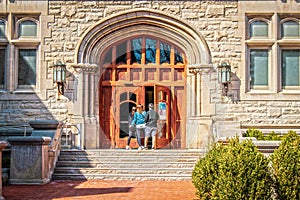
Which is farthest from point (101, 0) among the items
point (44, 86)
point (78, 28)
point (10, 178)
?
point (10, 178)

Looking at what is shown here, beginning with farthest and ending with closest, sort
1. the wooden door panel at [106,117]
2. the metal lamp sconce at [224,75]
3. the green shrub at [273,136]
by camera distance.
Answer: the wooden door panel at [106,117]
the metal lamp sconce at [224,75]
the green shrub at [273,136]

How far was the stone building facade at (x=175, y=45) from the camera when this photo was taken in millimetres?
15961

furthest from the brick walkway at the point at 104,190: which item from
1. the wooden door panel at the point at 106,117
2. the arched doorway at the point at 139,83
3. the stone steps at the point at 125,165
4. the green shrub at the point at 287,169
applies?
the arched doorway at the point at 139,83

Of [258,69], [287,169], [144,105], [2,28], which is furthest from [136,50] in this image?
[287,169]

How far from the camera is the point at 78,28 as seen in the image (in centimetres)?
1616

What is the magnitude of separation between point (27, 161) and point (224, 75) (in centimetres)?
636

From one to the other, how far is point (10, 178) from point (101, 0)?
643 centimetres

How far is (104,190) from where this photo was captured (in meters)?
11.3

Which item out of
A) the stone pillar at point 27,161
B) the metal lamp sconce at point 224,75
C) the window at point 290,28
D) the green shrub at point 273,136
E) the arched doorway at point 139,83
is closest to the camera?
the stone pillar at point 27,161

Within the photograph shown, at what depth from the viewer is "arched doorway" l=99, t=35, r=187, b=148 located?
16.8 m

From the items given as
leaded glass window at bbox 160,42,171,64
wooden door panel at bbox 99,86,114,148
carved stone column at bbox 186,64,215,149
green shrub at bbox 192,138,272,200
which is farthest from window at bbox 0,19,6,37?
green shrub at bbox 192,138,272,200

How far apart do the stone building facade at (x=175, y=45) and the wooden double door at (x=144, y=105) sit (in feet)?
1.81

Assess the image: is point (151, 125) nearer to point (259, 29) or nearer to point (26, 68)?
point (26, 68)

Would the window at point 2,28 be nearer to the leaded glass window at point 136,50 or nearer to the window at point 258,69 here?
the leaded glass window at point 136,50
